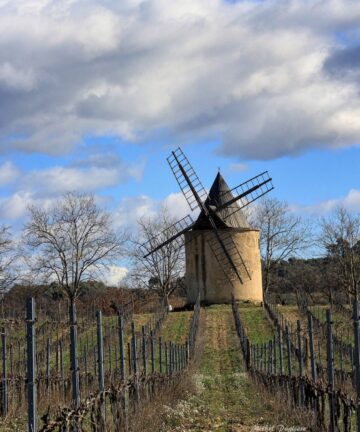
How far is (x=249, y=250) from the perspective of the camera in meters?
49.1

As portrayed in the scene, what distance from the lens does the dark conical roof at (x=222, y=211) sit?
160ft

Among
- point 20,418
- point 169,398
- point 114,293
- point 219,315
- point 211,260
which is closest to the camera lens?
point 20,418

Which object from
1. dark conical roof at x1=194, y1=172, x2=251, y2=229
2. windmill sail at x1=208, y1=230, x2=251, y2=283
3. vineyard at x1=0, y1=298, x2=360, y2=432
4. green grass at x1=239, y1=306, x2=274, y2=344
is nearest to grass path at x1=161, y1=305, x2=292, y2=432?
vineyard at x1=0, y1=298, x2=360, y2=432

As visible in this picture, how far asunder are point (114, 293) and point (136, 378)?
57.3 m

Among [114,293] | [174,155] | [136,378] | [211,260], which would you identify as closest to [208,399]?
[136,378]

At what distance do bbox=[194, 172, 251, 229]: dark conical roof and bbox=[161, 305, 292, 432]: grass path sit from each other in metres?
18.1

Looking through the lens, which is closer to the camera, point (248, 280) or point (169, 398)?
point (169, 398)

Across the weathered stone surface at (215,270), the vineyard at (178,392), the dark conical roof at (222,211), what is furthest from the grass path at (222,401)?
the dark conical roof at (222,211)

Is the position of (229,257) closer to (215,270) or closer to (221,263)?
(221,263)

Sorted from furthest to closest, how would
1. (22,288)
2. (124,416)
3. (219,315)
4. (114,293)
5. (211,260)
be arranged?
(114,293)
(22,288)
(211,260)
(219,315)
(124,416)

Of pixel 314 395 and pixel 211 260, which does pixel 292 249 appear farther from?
pixel 314 395

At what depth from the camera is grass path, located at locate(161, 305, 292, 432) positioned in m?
12.7

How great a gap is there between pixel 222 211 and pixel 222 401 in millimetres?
33169

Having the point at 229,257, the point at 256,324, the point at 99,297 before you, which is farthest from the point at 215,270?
the point at 99,297
